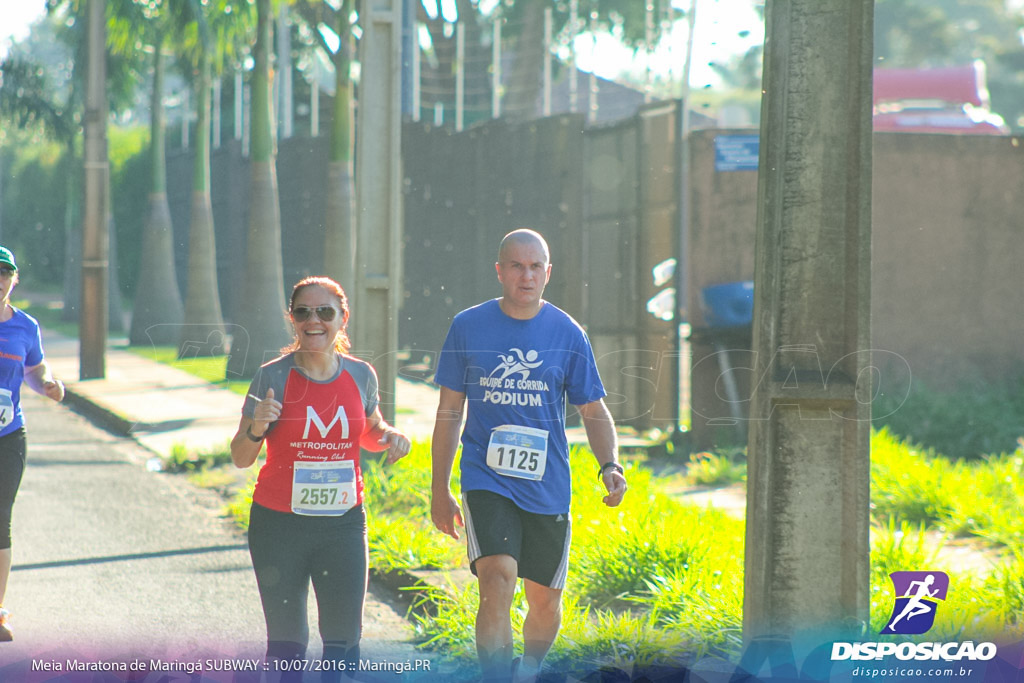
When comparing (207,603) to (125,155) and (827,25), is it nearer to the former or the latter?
(827,25)

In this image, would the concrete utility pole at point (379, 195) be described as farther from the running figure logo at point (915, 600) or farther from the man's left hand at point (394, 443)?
the running figure logo at point (915, 600)

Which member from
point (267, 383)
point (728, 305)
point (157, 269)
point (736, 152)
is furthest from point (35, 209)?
point (736, 152)

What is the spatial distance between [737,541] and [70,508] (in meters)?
4.48

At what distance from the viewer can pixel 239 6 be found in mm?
6977

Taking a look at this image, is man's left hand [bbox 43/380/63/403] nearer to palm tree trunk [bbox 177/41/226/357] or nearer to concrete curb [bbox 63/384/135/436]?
palm tree trunk [bbox 177/41/226/357]

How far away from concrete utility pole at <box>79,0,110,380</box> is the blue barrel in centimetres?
475

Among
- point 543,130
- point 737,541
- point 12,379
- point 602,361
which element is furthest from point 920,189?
point 12,379

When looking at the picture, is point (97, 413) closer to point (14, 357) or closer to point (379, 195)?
point (379, 195)

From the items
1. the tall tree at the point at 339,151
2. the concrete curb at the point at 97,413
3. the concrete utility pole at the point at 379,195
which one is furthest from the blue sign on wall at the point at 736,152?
the concrete curb at the point at 97,413

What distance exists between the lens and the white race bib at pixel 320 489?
3.92 meters

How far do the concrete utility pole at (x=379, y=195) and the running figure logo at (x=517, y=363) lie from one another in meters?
3.07

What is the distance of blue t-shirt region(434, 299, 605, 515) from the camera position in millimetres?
4223

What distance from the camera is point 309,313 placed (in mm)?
Answer: 3980

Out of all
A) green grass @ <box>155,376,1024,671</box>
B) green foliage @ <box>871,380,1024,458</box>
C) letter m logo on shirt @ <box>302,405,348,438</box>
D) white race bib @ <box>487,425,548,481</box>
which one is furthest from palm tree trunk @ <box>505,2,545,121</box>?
letter m logo on shirt @ <box>302,405,348,438</box>
